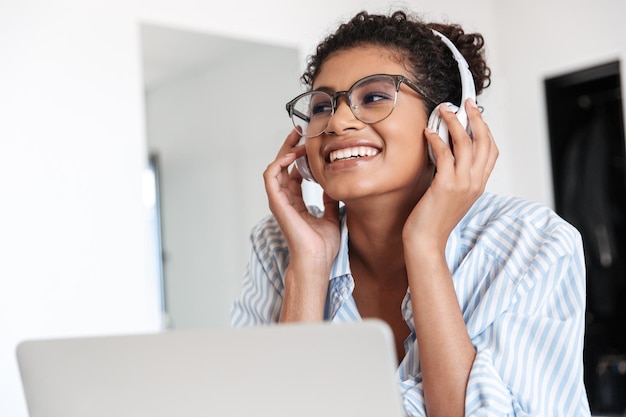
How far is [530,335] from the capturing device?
3.27 ft

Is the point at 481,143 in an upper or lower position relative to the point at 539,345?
upper

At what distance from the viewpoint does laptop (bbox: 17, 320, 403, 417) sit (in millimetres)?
535

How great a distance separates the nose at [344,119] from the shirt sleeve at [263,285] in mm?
286

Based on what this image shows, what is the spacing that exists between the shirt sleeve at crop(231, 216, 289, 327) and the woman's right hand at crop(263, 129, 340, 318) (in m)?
0.08

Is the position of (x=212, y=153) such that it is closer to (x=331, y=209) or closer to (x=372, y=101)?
(x=331, y=209)

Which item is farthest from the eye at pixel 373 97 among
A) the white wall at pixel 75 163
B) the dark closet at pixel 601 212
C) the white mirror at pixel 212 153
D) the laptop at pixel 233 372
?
the dark closet at pixel 601 212

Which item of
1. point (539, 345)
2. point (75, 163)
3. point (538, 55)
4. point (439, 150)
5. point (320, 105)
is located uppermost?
point (538, 55)

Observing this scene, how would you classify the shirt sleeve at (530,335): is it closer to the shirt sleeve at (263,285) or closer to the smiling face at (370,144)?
the smiling face at (370,144)

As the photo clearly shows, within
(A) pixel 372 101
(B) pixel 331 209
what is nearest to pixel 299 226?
(B) pixel 331 209

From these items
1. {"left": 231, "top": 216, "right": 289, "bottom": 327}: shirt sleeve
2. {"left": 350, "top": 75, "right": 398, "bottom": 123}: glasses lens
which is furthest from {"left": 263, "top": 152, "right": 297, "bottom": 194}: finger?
{"left": 350, "top": 75, "right": 398, "bottom": 123}: glasses lens

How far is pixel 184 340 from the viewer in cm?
58

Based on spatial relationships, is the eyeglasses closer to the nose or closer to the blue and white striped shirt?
the nose

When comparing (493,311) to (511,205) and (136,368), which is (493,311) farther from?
(136,368)

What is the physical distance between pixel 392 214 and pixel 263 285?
274 mm
